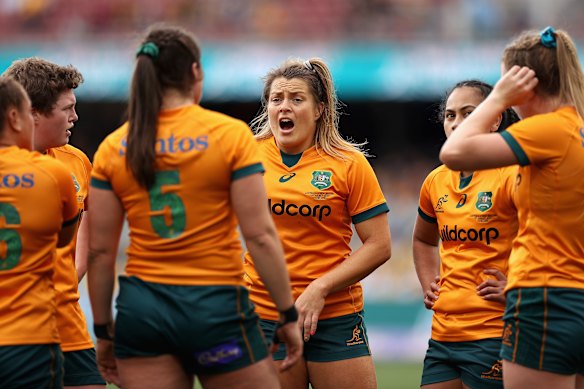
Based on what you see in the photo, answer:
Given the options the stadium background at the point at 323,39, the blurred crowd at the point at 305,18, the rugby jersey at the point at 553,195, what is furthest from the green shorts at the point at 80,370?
the blurred crowd at the point at 305,18

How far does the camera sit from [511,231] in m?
5.36

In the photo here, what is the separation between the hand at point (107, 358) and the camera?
450cm

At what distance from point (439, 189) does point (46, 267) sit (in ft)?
7.50

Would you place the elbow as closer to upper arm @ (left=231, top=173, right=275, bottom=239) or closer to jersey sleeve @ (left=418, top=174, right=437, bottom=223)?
upper arm @ (left=231, top=173, right=275, bottom=239)

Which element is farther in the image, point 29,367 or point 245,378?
point 29,367

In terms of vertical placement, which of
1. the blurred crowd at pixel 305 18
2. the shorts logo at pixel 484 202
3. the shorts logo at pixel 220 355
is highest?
the blurred crowd at pixel 305 18

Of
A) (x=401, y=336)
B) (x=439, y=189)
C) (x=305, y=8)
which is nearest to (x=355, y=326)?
(x=439, y=189)

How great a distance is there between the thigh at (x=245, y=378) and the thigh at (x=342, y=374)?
4.11 ft

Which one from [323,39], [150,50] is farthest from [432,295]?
[323,39]

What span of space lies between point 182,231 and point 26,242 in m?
0.70

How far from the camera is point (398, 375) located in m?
12.5

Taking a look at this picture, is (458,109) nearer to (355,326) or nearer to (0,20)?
(355,326)

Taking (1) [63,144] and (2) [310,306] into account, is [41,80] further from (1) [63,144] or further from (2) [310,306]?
(2) [310,306]

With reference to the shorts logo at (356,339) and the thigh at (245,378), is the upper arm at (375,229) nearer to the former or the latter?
the shorts logo at (356,339)
